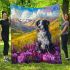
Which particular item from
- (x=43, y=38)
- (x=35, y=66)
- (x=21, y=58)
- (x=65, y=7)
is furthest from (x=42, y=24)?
(x=65, y=7)

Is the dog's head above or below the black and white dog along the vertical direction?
above

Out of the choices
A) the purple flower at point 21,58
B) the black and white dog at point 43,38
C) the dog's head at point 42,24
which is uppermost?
the dog's head at point 42,24

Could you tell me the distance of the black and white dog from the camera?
11523 mm

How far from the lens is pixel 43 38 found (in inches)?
455

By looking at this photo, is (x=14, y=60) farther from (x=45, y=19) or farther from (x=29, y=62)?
(x=45, y=19)

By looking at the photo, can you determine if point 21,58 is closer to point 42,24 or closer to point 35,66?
point 35,66

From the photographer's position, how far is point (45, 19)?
11.5 metres

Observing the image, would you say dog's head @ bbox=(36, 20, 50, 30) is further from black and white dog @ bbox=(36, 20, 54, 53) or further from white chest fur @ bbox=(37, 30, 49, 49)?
white chest fur @ bbox=(37, 30, 49, 49)

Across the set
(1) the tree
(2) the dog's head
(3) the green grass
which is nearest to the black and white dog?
(2) the dog's head

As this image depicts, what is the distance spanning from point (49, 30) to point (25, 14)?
3.49 feet

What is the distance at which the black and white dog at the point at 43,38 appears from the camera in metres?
11.5

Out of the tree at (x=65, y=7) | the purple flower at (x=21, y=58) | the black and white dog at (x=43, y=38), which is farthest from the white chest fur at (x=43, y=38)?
the tree at (x=65, y=7)

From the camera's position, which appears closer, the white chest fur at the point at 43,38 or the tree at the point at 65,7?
the white chest fur at the point at 43,38

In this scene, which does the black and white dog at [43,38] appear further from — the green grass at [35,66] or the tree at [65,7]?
the tree at [65,7]
